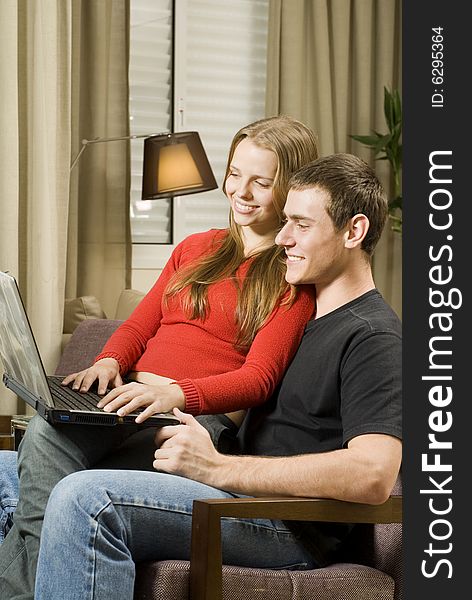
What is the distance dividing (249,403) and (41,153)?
224cm

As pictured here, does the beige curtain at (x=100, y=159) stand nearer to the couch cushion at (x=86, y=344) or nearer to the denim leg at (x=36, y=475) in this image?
the couch cushion at (x=86, y=344)

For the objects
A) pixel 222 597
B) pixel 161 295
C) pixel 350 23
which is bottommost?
pixel 222 597

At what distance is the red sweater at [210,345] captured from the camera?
1.77 meters

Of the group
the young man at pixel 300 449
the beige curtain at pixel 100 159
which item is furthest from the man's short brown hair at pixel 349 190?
the beige curtain at pixel 100 159

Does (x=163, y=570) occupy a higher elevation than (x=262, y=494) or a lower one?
lower

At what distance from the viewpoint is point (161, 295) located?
212cm

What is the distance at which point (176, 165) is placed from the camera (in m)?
3.72

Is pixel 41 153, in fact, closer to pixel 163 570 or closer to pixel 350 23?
pixel 350 23

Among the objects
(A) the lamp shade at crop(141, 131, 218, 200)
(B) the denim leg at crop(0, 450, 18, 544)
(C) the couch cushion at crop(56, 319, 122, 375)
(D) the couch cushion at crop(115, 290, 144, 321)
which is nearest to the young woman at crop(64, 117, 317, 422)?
(B) the denim leg at crop(0, 450, 18, 544)

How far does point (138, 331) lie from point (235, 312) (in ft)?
0.91

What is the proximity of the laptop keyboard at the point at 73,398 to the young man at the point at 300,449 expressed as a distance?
0.15 m

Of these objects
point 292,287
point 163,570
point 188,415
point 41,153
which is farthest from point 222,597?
point 41,153

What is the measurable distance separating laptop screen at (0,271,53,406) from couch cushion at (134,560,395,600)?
339mm

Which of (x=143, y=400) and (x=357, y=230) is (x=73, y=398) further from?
(x=357, y=230)
